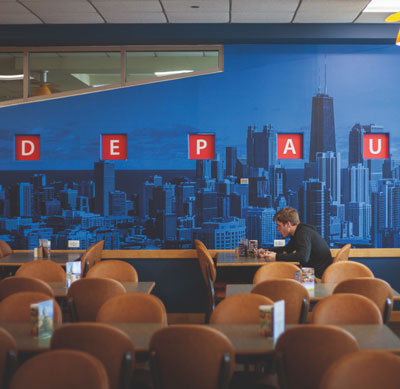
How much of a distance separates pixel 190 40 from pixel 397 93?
283cm

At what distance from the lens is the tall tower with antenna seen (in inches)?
282

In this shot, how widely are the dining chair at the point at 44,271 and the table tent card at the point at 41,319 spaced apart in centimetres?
190

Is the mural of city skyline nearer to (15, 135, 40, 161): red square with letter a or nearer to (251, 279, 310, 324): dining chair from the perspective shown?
(15, 135, 40, 161): red square with letter a

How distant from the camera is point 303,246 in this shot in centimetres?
579

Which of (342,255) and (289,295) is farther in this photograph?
(342,255)

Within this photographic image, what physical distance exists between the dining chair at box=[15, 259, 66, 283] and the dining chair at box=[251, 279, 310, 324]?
213 centimetres

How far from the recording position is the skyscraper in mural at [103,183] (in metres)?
7.25

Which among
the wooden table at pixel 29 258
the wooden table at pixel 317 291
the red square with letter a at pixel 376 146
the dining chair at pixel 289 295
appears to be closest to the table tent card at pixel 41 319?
the dining chair at pixel 289 295

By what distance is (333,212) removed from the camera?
717 cm

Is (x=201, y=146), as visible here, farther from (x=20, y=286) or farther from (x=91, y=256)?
(x=20, y=286)

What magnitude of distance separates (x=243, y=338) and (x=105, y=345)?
837mm

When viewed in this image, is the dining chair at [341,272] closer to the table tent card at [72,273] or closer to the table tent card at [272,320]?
the table tent card at [272,320]

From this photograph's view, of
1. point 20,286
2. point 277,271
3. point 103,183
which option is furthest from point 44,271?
point 277,271

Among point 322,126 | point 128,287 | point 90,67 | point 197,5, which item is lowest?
point 128,287
